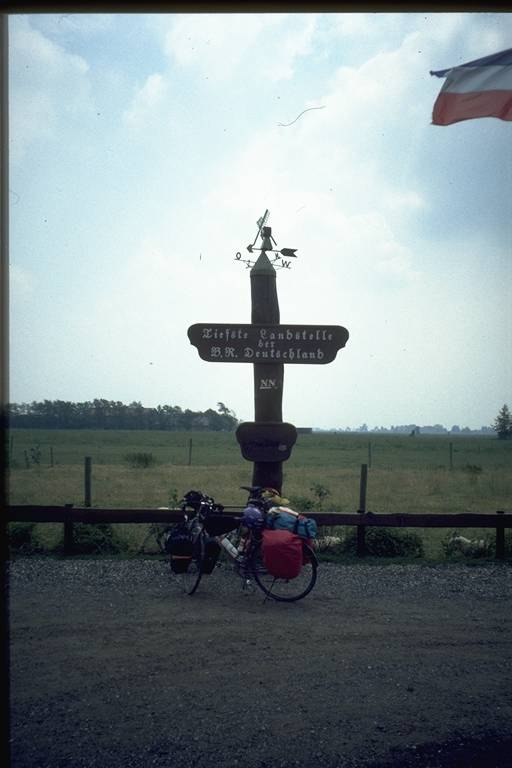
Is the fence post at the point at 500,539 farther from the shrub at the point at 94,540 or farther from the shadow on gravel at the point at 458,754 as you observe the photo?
the shrub at the point at 94,540

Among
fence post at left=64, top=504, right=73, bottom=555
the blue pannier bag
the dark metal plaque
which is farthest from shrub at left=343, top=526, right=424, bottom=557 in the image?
fence post at left=64, top=504, right=73, bottom=555

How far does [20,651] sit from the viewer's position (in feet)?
14.6

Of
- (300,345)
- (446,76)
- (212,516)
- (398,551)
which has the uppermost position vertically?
(446,76)

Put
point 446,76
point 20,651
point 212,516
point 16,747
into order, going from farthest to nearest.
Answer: point 212,516 < point 446,76 < point 20,651 < point 16,747

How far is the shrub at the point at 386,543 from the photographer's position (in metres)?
8.07

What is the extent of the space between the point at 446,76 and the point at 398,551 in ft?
21.0

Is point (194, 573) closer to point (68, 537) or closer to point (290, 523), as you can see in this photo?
point (290, 523)

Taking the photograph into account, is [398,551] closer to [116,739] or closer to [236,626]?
[236,626]

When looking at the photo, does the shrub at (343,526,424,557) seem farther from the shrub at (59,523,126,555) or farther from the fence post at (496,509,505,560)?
the shrub at (59,523,126,555)

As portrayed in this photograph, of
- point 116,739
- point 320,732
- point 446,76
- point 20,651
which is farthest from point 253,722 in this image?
point 446,76

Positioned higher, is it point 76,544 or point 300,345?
point 300,345

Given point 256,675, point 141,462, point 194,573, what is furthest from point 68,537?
point 141,462

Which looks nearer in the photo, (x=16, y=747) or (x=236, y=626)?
(x=16, y=747)

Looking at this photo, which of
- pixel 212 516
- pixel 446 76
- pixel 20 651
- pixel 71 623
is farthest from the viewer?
pixel 212 516
